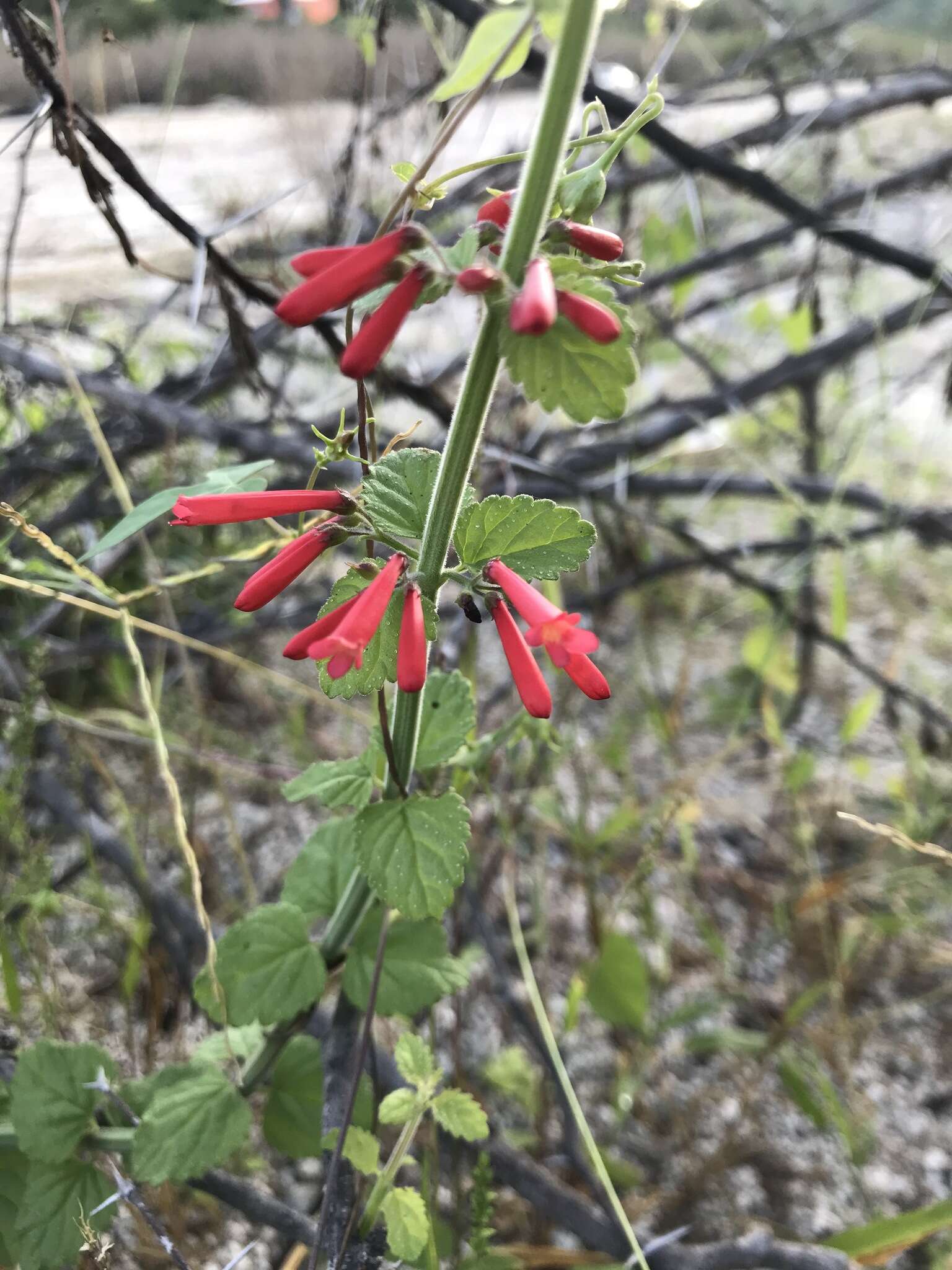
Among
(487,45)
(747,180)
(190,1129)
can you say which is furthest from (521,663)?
(747,180)

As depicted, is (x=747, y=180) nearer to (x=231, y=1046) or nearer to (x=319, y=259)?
(x=319, y=259)

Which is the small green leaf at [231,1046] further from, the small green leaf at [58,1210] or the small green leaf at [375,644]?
the small green leaf at [375,644]

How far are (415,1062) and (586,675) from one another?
293mm

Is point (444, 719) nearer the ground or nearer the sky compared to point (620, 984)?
nearer the sky

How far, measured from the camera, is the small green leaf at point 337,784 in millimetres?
522

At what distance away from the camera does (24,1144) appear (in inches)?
22.0

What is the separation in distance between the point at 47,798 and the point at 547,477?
74cm

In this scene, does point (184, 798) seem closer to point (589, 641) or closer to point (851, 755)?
point (589, 641)

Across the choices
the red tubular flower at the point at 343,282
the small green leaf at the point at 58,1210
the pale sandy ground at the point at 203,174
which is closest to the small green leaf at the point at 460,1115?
the small green leaf at the point at 58,1210

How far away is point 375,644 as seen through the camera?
42cm

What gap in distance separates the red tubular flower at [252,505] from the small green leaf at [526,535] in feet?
0.21

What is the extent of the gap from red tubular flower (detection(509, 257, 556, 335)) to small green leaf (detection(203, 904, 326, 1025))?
0.42 m

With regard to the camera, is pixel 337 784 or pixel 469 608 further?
pixel 337 784

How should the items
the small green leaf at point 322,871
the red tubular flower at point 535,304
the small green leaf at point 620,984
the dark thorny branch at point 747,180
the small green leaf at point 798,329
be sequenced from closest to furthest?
the red tubular flower at point 535,304 < the small green leaf at point 322,871 < the dark thorny branch at point 747,180 < the small green leaf at point 620,984 < the small green leaf at point 798,329
